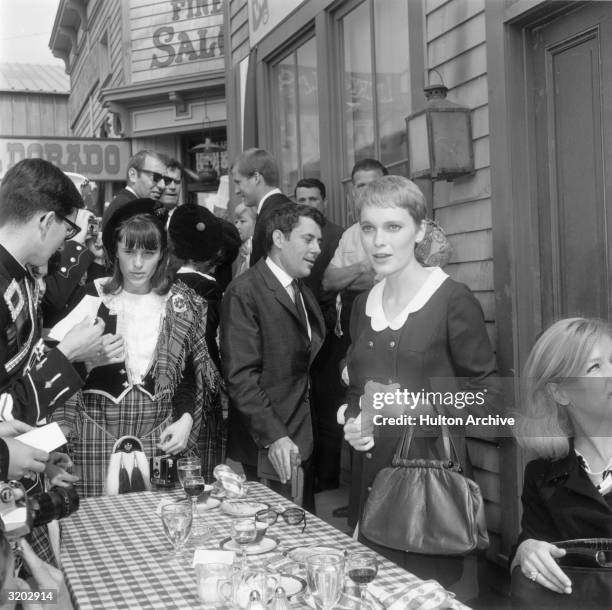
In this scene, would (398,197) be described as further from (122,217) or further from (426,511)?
(122,217)

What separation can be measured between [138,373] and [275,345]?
59 cm

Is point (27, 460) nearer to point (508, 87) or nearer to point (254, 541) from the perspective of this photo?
point (254, 541)

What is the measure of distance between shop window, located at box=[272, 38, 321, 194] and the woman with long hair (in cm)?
245

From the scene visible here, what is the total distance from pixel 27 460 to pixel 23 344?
0.40 m

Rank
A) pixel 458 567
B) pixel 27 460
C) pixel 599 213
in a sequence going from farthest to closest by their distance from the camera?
pixel 599 213, pixel 458 567, pixel 27 460

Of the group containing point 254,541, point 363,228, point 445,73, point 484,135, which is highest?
point 445,73

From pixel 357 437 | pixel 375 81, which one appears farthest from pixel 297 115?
pixel 357 437

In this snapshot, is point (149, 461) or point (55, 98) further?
point (55, 98)

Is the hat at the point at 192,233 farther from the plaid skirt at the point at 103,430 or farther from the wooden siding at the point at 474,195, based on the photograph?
the wooden siding at the point at 474,195

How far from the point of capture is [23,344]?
7.52ft

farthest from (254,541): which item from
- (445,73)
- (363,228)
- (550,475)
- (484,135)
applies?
(445,73)

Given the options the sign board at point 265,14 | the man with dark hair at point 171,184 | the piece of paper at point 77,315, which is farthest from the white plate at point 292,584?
the sign board at point 265,14

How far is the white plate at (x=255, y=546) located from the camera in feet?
6.66

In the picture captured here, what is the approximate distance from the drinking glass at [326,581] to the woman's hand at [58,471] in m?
1.01
